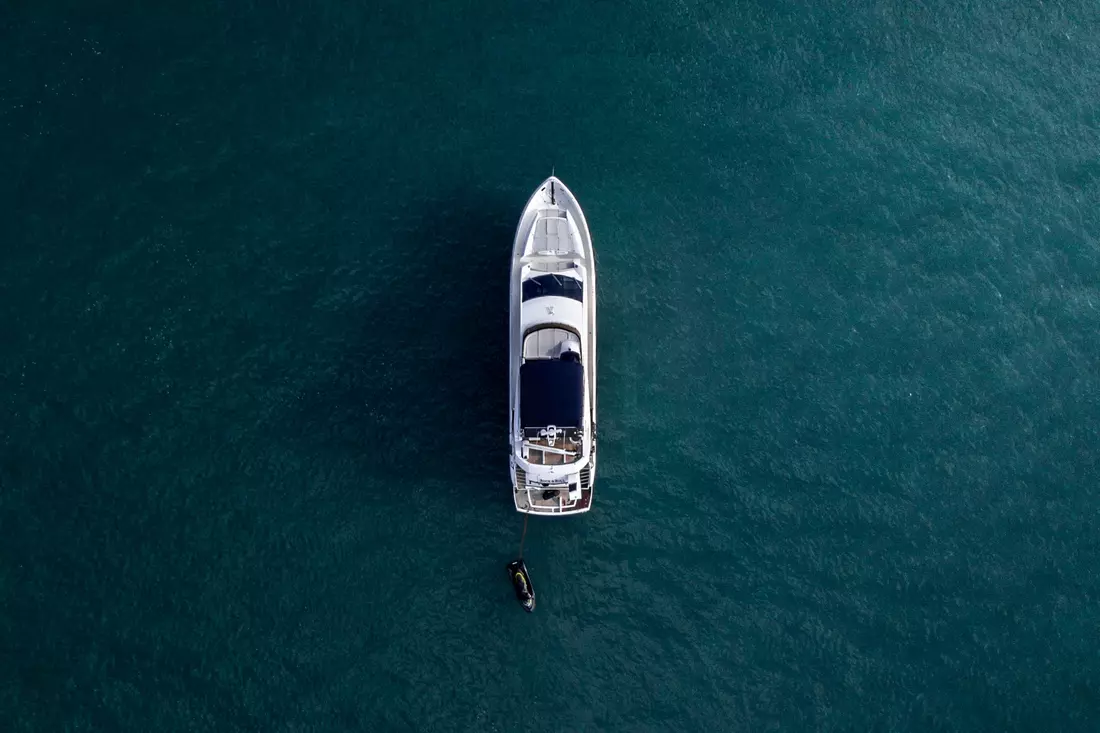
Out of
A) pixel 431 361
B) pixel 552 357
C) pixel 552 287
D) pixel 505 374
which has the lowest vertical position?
pixel 552 357

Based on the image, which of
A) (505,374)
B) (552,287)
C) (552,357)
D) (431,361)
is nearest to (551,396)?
(552,357)

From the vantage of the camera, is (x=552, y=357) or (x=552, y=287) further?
(x=552, y=287)

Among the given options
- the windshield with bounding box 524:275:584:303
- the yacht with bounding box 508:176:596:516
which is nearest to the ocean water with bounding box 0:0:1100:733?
the yacht with bounding box 508:176:596:516

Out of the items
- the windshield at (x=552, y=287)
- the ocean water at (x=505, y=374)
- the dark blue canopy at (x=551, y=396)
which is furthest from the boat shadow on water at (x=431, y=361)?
the dark blue canopy at (x=551, y=396)

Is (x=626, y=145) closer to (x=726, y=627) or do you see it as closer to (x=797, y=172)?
(x=797, y=172)

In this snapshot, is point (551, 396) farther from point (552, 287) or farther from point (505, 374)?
point (552, 287)

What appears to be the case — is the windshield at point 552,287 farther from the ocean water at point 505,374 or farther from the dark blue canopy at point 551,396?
the ocean water at point 505,374

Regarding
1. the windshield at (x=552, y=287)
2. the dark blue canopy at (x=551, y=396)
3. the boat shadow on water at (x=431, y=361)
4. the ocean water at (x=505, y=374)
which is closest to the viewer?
the dark blue canopy at (x=551, y=396)

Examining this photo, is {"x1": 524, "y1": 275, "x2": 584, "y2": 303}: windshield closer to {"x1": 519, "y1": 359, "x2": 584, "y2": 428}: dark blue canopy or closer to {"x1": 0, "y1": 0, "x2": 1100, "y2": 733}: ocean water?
{"x1": 519, "y1": 359, "x2": 584, "y2": 428}: dark blue canopy
